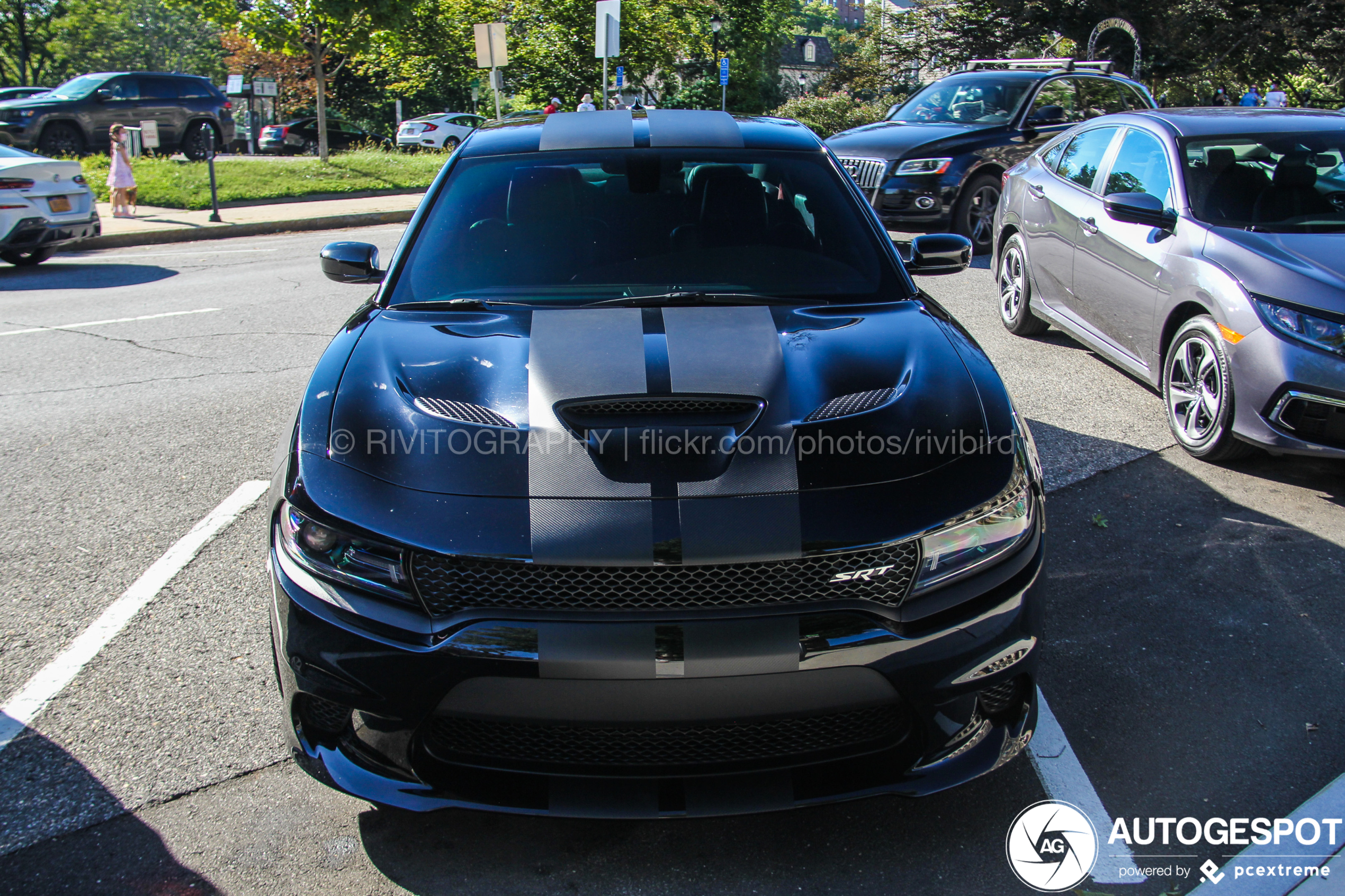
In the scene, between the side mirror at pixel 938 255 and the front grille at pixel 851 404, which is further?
the side mirror at pixel 938 255

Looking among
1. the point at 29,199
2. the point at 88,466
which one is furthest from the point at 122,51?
the point at 88,466

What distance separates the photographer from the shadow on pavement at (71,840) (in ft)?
7.61

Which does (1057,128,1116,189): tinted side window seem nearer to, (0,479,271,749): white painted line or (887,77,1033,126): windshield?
(887,77,1033,126): windshield

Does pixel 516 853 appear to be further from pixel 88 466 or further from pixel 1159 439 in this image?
pixel 1159 439

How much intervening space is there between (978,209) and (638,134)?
8205mm

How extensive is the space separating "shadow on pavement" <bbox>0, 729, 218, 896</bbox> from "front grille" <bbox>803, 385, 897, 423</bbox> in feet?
5.69

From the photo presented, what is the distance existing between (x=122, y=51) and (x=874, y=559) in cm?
8379

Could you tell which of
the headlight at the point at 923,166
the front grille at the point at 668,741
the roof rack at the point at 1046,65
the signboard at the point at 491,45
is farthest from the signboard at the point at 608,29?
the front grille at the point at 668,741

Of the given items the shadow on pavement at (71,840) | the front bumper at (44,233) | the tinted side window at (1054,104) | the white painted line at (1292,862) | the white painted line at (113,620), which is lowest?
the white painted line at (113,620)

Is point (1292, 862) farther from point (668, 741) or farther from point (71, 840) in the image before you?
point (71, 840)

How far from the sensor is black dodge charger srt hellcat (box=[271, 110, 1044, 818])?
82.5 inches

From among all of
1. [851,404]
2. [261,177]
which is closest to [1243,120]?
[851,404]

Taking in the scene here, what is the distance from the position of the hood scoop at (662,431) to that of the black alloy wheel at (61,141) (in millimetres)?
24074

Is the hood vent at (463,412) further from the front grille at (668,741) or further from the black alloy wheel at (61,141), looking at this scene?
the black alloy wheel at (61,141)
